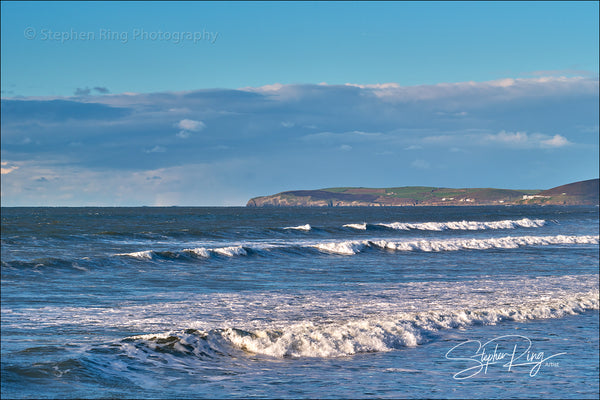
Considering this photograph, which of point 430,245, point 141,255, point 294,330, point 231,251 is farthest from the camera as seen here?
point 430,245

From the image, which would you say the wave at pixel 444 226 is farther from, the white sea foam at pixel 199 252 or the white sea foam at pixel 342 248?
the white sea foam at pixel 199 252

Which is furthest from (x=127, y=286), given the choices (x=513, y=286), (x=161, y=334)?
(x=513, y=286)

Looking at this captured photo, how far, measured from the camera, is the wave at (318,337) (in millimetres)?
11805

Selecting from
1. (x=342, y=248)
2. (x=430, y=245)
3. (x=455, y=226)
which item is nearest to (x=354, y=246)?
(x=342, y=248)

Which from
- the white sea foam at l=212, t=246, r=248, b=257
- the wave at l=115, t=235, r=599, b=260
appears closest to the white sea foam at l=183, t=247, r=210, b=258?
the wave at l=115, t=235, r=599, b=260

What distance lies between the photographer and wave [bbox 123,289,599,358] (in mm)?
11805

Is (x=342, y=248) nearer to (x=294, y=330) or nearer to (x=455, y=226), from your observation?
(x=294, y=330)
